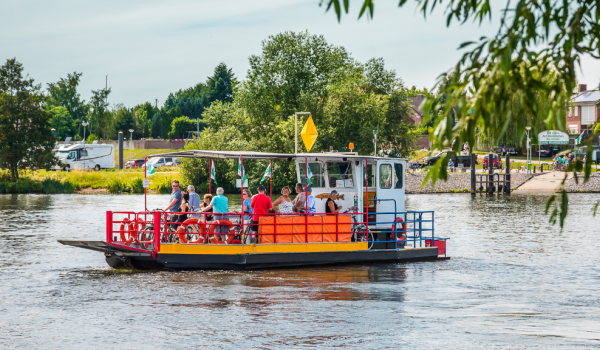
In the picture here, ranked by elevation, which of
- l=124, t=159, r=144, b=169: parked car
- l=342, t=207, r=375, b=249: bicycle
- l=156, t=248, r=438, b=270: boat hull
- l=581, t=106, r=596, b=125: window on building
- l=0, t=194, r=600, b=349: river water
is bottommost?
l=0, t=194, r=600, b=349: river water

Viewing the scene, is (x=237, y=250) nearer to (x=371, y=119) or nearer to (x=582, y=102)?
(x=371, y=119)

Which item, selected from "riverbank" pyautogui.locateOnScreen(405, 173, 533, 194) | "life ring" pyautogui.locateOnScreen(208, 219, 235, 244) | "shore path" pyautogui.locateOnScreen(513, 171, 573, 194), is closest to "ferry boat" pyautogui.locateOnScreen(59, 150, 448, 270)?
"life ring" pyautogui.locateOnScreen(208, 219, 235, 244)

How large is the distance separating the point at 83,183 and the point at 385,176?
1981 inches

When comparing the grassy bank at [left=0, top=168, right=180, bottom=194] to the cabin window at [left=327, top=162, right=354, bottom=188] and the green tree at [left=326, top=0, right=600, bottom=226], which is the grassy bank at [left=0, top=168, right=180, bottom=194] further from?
the green tree at [left=326, top=0, right=600, bottom=226]

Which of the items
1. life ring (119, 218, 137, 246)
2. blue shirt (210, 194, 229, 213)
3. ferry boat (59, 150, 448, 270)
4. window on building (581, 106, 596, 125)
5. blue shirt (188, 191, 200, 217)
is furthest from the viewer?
window on building (581, 106, 596, 125)

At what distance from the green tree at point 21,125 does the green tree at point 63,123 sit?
173ft

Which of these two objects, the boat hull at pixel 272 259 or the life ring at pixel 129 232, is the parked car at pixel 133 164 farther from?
the boat hull at pixel 272 259

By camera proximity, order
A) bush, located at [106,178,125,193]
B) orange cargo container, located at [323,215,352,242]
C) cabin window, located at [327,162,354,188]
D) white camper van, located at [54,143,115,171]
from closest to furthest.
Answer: orange cargo container, located at [323,215,352,242], cabin window, located at [327,162,354,188], bush, located at [106,178,125,193], white camper van, located at [54,143,115,171]

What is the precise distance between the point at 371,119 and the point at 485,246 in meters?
41.3

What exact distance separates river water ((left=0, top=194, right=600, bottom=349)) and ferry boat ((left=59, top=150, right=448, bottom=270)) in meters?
0.45

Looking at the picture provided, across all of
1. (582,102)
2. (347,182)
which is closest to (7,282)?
(347,182)

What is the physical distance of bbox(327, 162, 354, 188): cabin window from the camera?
63.8 feet

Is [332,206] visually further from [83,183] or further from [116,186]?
[83,183]

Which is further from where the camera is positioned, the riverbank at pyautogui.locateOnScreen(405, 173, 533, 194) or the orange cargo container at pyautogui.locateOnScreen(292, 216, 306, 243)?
the riverbank at pyautogui.locateOnScreen(405, 173, 533, 194)
